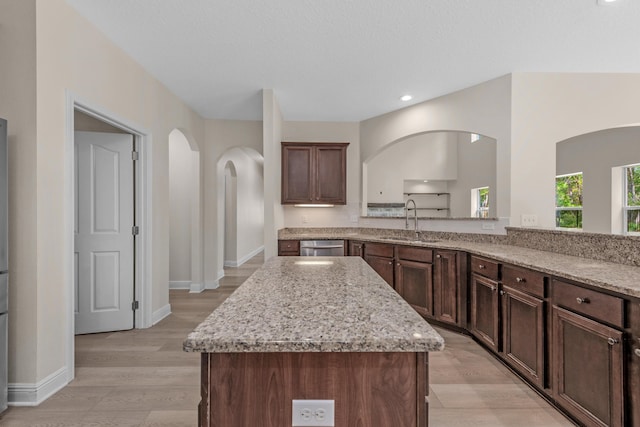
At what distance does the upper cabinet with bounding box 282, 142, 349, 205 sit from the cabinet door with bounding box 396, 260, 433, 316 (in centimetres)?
143

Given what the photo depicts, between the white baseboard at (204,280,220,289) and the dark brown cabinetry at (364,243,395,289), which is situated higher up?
the dark brown cabinetry at (364,243,395,289)

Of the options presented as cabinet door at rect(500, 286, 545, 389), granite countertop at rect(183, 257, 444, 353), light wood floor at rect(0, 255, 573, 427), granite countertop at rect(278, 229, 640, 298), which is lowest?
light wood floor at rect(0, 255, 573, 427)

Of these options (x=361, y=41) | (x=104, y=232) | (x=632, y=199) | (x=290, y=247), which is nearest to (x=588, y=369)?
(x=361, y=41)

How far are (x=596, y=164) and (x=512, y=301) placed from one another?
4248 millimetres

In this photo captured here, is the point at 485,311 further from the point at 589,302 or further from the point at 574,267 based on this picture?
the point at 589,302

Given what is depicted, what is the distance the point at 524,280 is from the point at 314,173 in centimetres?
308

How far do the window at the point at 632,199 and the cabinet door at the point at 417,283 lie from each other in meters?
3.63

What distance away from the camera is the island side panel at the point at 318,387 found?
89cm

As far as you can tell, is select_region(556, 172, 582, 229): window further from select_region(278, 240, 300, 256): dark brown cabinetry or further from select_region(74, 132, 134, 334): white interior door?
select_region(74, 132, 134, 334): white interior door

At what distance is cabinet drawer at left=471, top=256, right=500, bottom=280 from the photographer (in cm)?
269

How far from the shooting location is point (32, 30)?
6.86 ft

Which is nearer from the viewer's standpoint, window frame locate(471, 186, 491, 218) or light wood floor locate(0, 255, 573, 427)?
light wood floor locate(0, 255, 573, 427)

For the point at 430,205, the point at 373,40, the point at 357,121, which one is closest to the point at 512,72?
the point at 373,40

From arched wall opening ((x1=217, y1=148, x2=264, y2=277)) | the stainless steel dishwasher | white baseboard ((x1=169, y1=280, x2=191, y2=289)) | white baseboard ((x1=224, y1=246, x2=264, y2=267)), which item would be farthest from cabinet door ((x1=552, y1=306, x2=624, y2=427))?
white baseboard ((x1=224, y1=246, x2=264, y2=267))
